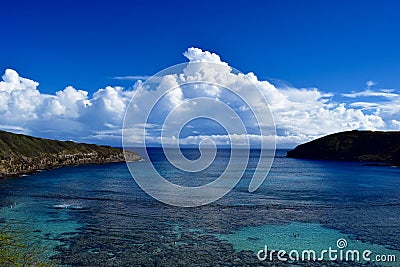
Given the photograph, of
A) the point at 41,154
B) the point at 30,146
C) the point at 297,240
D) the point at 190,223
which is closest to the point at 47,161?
the point at 41,154

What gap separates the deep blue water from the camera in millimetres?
35531

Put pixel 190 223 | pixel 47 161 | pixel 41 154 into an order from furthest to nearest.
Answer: pixel 41 154 < pixel 47 161 < pixel 190 223

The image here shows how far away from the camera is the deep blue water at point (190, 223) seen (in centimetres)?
3553

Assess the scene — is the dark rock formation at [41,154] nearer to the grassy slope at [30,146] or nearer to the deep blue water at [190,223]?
the grassy slope at [30,146]

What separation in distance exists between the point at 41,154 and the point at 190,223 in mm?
115242

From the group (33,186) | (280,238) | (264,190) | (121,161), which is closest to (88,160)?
(121,161)

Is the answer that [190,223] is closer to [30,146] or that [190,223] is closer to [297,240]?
[297,240]

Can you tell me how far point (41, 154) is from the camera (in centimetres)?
14412

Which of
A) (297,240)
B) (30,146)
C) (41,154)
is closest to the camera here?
(297,240)

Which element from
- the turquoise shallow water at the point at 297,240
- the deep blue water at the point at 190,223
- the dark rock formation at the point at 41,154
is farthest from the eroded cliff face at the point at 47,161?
the turquoise shallow water at the point at 297,240

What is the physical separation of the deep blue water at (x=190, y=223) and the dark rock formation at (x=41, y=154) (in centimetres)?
4464

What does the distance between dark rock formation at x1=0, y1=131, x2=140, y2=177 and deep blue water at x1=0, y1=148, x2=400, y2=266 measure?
146ft

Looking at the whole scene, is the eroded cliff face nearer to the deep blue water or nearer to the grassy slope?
the grassy slope

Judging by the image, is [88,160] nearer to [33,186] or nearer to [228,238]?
[33,186]
